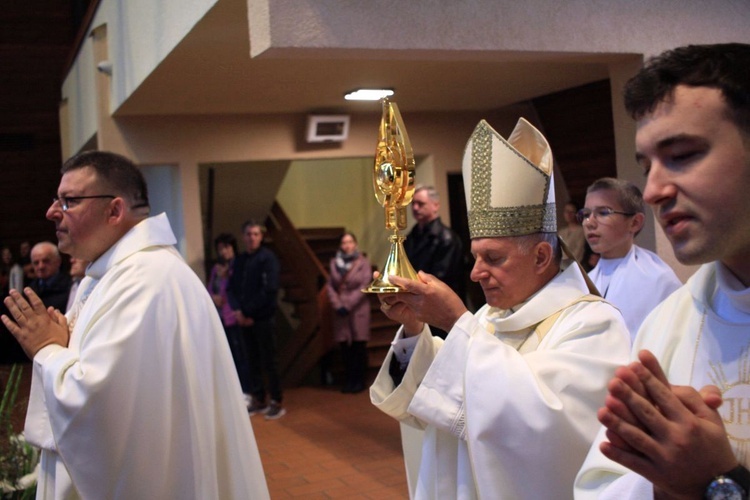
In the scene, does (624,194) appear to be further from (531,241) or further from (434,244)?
(434,244)

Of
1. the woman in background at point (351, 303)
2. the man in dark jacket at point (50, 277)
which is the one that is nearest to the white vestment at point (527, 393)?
the man in dark jacket at point (50, 277)

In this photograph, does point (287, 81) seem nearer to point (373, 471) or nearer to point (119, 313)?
point (373, 471)

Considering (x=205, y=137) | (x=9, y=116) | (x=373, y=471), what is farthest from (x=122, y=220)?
(x=9, y=116)

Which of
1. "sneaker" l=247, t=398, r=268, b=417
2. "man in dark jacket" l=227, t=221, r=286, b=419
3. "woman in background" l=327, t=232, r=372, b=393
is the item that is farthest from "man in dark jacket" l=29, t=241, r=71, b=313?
"woman in background" l=327, t=232, r=372, b=393

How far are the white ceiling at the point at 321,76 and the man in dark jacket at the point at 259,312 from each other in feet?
4.09

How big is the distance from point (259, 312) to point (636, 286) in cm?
403

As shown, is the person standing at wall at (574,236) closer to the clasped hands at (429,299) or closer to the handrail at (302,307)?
the handrail at (302,307)

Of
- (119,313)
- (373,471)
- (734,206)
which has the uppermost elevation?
(734,206)

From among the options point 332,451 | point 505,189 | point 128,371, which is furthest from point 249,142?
point 505,189

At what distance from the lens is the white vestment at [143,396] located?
2.38 m

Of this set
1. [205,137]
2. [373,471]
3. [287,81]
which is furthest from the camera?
[205,137]

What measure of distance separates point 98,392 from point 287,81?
4.08 meters

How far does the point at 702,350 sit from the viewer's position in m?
1.25

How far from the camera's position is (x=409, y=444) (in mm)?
2500
